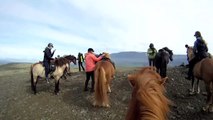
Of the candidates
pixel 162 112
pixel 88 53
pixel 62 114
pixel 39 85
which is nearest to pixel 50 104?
pixel 62 114

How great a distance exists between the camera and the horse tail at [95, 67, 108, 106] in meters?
12.9

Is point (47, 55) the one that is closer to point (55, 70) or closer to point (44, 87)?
point (55, 70)

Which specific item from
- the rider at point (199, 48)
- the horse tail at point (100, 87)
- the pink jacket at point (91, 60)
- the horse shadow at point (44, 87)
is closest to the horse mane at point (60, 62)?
the horse shadow at point (44, 87)

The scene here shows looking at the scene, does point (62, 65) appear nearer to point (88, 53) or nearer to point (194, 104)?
point (88, 53)

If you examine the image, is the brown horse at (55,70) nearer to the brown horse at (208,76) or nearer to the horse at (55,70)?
the horse at (55,70)

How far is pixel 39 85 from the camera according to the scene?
1905 cm

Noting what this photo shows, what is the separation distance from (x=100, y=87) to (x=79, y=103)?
1981mm

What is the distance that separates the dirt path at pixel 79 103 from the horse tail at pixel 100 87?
0.36 m

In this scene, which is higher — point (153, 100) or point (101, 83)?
point (153, 100)

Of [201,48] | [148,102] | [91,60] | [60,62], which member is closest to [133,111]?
[148,102]

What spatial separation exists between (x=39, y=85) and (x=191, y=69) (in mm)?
9025

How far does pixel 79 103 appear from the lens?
47.3ft

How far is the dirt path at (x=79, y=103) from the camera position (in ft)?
41.5

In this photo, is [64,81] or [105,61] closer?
[105,61]
